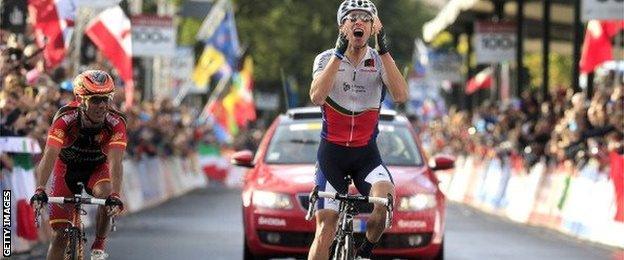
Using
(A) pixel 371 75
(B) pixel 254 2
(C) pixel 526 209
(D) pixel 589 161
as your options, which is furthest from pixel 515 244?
(B) pixel 254 2

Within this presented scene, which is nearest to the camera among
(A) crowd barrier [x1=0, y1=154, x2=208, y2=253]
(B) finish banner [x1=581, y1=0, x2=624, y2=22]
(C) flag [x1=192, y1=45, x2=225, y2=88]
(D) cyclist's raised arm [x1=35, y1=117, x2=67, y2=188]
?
(D) cyclist's raised arm [x1=35, y1=117, x2=67, y2=188]

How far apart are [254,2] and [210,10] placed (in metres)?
26.5

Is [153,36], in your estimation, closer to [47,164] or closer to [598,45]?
[598,45]

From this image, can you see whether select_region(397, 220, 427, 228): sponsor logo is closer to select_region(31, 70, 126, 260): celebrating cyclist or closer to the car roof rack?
A: the car roof rack

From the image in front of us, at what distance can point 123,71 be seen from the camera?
29125mm

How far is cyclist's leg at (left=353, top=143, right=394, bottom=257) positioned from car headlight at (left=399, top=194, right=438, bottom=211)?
13.4 ft

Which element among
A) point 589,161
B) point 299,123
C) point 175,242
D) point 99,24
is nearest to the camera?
point 299,123

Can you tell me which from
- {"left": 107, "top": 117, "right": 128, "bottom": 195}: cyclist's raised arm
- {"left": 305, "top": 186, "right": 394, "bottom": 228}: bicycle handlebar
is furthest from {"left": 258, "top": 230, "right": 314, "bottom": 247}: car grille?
{"left": 305, "top": 186, "right": 394, "bottom": 228}: bicycle handlebar

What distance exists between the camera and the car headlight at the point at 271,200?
16.1 meters

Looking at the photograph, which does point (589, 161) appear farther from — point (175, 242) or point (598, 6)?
point (175, 242)

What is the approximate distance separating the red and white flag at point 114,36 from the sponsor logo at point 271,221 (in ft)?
42.6

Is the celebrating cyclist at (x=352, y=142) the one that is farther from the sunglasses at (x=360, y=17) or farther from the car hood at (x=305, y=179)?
the car hood at (x=305, y=179)

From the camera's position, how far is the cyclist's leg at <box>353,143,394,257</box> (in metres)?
11.8

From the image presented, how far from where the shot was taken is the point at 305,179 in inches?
643
